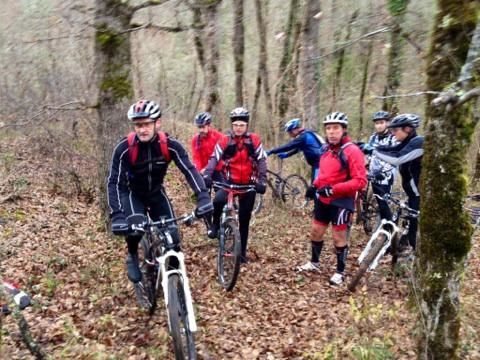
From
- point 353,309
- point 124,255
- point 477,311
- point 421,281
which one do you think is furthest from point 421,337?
point 124,255

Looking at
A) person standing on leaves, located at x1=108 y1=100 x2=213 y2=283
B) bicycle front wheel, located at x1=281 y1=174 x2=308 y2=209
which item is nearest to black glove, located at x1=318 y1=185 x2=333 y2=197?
person standing on leaves, located at x1=108 y1=100 x2=213 y2=283

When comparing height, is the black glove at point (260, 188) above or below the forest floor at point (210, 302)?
above

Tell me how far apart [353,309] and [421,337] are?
89 centimetres

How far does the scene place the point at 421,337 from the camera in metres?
4.27

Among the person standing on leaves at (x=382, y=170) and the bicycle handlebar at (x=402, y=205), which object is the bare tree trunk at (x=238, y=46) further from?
the bicycle handlebar at (x=402, y=205)

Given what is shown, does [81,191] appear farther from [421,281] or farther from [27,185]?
[421,281]

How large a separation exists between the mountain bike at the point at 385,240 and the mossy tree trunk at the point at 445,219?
8.59ft

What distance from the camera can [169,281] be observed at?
4781 mm

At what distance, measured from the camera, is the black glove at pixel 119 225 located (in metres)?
5.00

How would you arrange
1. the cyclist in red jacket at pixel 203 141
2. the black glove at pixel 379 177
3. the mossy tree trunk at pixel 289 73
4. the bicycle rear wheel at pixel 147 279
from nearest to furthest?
the bicycle rear wheel at pixel 147 279, the black glove at pixel 379 177, the cyclist in red jacket at pixel 203 141, the mossy tree trunk at pixel 289 73

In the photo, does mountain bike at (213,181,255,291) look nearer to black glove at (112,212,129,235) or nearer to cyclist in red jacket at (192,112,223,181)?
black glove at (112,212,129,235)

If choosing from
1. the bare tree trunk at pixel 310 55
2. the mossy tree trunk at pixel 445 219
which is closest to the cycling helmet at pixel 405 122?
the mossy tree trunk at pixel 445 219

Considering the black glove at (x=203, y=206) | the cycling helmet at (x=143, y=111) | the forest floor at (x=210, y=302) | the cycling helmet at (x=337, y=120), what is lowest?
the forest floor at (x=210, y=302)

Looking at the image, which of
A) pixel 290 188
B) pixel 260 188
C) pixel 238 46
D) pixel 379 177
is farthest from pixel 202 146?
pixel 238 46
